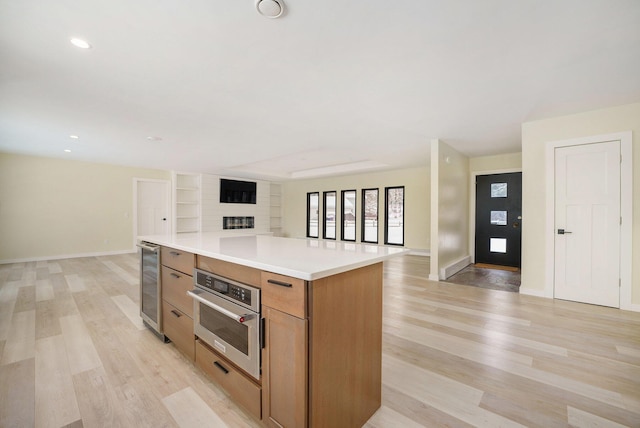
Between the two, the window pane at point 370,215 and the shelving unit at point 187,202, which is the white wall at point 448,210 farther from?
the shelving unit at point 187,202

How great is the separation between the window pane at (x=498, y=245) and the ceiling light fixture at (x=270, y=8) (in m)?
5.93

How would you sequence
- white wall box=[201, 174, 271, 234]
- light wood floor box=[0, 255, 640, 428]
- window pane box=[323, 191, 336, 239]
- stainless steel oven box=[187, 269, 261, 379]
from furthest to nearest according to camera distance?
window pane box=[323, 191, 336, 239] < white wall box=[201, 174, 271, 234] < light wood floor box=[0, 255, 640, 428] < stainless steel oven box=[187, 269, 261, 379]

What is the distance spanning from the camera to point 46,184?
5938 mm

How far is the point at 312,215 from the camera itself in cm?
962

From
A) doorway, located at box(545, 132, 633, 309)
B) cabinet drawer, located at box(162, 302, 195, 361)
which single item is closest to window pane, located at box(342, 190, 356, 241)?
doorway, located at box(545, 132, 633, 309)

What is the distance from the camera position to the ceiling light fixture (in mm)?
1535

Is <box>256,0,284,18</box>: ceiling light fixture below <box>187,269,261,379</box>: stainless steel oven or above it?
above

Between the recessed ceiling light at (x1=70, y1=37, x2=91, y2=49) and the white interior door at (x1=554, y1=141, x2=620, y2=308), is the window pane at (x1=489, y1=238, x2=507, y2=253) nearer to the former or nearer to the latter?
the white interior door at (x1=554, y1=141, x2=620, y2=308)

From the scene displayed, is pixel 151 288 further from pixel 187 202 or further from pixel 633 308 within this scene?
pixel 187 202

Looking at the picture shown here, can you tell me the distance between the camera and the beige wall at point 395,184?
7.08m

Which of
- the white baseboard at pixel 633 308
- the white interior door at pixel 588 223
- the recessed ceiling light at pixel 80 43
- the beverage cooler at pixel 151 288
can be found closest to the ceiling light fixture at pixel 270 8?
the recessed ceiling light at pixel 80 43

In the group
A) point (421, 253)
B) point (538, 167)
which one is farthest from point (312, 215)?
point (538, 167)

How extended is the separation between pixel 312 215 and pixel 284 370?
8494 millimetres

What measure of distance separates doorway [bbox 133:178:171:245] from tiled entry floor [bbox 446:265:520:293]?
7.49 metres
